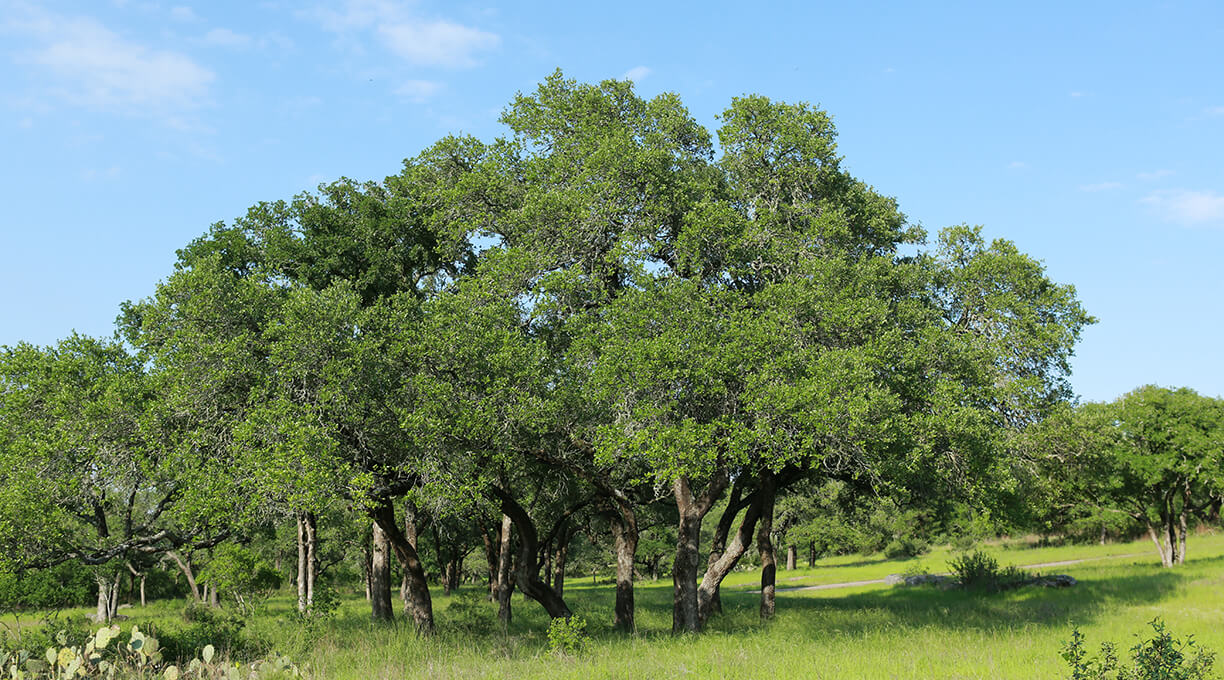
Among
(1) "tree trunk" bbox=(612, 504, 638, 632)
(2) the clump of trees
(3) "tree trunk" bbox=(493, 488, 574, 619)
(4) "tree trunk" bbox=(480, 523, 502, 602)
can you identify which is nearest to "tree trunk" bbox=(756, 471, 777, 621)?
(2) the clump of trees

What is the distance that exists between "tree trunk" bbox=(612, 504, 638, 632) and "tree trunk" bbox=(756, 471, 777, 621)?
173 inches

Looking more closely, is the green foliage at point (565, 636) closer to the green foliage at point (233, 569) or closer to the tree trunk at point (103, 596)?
the green foliage at point (233, 569)

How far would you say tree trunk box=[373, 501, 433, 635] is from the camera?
2170cm

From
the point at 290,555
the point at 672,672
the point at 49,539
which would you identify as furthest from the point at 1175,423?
the point at 290,555

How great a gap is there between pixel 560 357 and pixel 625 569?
815 centimetres

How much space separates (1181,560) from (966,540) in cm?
4323

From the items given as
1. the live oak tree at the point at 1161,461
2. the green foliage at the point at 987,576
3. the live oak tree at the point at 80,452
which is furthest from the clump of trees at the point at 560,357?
the live oak tree at the point at 1161,461

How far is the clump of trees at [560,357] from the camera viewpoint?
17.5 m

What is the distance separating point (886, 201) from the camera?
25.6 metres

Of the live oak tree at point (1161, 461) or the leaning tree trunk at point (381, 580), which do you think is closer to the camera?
the leaning tree trunk at point (381, 580)

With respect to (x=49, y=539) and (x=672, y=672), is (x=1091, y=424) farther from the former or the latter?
(x=49, y=539)

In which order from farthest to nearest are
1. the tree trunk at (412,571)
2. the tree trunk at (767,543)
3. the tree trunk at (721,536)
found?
the tree trunk at (721,536) < the tree trunk at (767,543) < the tree trunk at (412,571)

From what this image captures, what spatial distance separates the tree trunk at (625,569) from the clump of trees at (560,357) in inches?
5.7

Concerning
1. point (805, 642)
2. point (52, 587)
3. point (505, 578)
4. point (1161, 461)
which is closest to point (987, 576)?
point (1161, 461)
